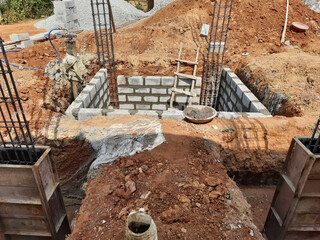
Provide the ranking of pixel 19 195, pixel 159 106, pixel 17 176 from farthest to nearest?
pixel 159 106, pixel 19 195, pixel 17 176

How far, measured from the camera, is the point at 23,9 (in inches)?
699

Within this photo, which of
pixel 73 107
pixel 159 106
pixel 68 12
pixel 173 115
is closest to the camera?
pixel 173 115

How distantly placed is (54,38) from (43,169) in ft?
35.2

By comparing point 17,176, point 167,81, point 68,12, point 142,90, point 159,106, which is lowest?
point 159,106

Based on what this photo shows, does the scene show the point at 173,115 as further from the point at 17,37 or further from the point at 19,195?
the point at 17,37

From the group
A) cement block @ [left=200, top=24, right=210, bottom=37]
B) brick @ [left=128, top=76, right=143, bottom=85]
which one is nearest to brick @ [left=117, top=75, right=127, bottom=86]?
brick @ [left=128, top=76, right=143, bottom=85]

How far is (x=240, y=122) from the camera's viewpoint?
15.2 feet

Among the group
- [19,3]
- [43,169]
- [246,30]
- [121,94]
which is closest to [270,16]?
[246,30]

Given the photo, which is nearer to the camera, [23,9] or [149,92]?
[149,92]

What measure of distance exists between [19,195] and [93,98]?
3.50 metres

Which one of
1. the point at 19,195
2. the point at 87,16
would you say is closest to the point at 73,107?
the point at 19,195

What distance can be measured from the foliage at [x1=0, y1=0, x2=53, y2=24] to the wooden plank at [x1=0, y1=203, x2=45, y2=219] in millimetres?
18461

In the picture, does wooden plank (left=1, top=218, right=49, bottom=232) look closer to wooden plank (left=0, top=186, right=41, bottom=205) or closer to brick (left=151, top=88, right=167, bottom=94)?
wooden plank (left=0, top=186, right=41, bottom=205)

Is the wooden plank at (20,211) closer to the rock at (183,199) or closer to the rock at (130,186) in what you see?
the rock at (130,186)
